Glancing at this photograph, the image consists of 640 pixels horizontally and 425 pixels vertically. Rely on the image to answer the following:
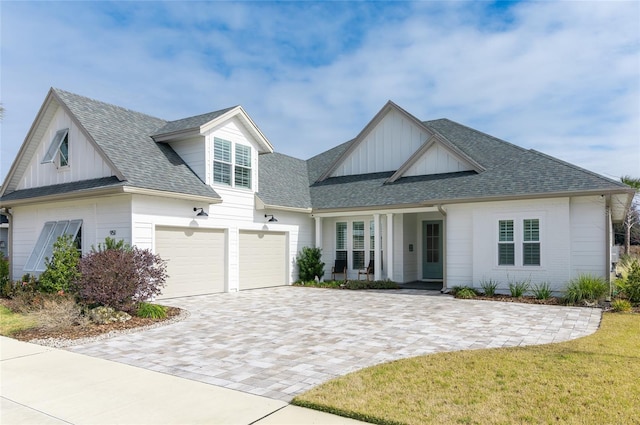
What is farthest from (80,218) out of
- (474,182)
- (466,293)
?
(474,182)

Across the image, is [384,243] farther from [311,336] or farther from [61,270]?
[61,270]

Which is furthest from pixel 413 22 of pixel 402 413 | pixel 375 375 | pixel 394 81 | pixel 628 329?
pixel 402 413

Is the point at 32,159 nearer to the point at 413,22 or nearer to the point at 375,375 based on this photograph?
the point at 413,22

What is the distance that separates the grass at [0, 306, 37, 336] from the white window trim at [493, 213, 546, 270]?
42.6 feet

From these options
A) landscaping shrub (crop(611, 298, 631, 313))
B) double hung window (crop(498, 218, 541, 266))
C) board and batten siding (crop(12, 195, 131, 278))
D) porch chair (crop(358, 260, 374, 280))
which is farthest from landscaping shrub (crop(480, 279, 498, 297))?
board and batten siding (crop(12, 195, 131, 278))

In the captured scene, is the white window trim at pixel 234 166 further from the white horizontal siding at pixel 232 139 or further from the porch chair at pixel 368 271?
the porch chair at pixel 368 271

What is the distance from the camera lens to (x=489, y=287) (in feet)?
46.3

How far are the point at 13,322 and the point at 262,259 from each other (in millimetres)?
8763

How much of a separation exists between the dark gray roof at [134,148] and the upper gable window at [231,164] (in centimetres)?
90

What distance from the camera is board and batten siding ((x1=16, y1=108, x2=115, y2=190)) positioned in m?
13.7

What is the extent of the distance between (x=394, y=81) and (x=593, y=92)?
682 cm

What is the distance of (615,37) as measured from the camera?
11.4 meters

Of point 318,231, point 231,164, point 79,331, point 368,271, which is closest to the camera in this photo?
point 79,331

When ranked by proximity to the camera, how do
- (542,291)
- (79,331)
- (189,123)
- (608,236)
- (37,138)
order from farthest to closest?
(37,138)
(189,123)
(542,291)
(608,236)
(79,331)
